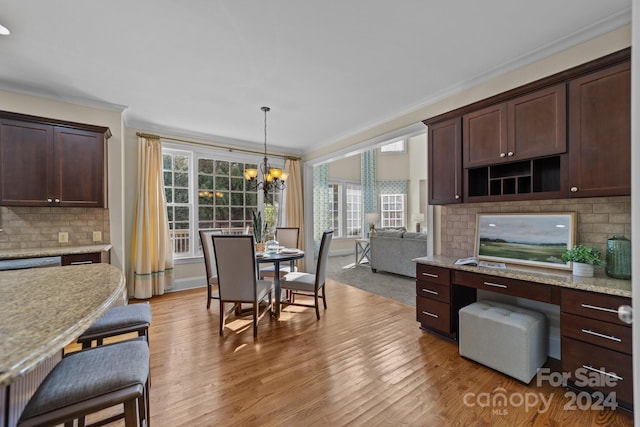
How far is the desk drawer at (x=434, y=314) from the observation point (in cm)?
267

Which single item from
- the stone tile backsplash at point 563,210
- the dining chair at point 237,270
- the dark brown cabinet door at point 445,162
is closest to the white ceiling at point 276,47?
the dark brown cabinet door at point 445,162

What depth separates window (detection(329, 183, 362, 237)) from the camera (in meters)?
8.55

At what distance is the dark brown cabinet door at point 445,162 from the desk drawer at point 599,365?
143cm

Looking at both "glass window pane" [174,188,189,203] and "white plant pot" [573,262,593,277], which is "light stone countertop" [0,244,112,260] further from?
"white plant pot" [573,262,593,277]

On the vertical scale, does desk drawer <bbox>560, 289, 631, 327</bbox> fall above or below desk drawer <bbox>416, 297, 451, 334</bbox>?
above

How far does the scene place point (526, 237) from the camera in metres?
2.49

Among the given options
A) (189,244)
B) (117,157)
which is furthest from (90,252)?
(189,244)

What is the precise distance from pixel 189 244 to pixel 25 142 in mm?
Result: 2442

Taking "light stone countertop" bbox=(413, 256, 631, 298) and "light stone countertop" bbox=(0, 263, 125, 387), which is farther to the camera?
"light stone countertop" bbox=(413, 256, 631, 298)

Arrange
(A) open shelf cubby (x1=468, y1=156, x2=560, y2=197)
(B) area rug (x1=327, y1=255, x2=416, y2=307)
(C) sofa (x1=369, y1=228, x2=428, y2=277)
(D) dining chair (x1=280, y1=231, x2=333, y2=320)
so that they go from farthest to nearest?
(C) sofa (x1=369, y1=228, x2=428, y2=277) < (B) area rug (x1=327, y1=255, x2=416, y2=307) < (D) dining chair (x1=280, y1=231, x2=333, y2=320) < (A) open shelf cubby (x1=468, y1=156, x2=560, y2=197)

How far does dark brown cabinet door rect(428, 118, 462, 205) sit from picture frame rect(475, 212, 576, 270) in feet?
1.30

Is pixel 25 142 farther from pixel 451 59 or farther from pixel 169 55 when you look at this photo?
pixel 451 59

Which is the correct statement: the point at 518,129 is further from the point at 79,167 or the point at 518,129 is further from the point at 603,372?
the point at 79,167

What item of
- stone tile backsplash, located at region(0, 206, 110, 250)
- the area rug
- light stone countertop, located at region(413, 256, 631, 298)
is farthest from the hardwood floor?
stone tile backsplash, located at region(0, 206, 110, 250)
